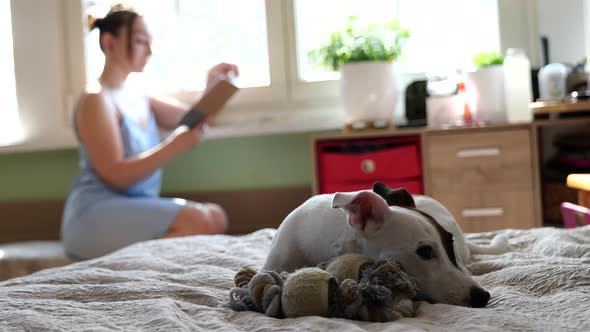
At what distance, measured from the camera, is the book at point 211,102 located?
2.80m

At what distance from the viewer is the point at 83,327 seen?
3.06 ft

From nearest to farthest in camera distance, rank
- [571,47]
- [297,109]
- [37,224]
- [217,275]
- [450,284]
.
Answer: [450,284] < [217,275] < [571,47] < [297,109] < [37,224]

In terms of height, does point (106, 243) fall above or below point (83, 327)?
below

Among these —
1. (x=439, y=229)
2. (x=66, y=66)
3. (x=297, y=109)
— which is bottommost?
(x=439, y=229)

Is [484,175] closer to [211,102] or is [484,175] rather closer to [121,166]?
[211,102]

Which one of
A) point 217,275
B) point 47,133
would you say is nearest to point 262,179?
point 47,133

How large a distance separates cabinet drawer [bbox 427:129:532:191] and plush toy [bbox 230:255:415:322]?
66.2 inches

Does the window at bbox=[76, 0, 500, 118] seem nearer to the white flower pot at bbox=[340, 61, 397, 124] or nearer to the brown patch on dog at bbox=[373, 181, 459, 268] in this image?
the white flower pot at bbox=[340, 61, 397, 124]

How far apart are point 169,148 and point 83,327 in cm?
185

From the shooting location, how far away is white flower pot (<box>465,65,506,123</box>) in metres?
2.82

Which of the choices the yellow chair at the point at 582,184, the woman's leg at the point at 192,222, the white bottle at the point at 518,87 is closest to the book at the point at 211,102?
the woman's leg at the point at 192,222

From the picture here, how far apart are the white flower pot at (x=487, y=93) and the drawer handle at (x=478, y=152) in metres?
0.24

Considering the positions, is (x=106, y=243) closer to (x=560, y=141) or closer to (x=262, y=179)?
(x=262, y=179)

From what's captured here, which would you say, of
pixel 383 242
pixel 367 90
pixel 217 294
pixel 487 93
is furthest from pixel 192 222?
pixel 383 242
